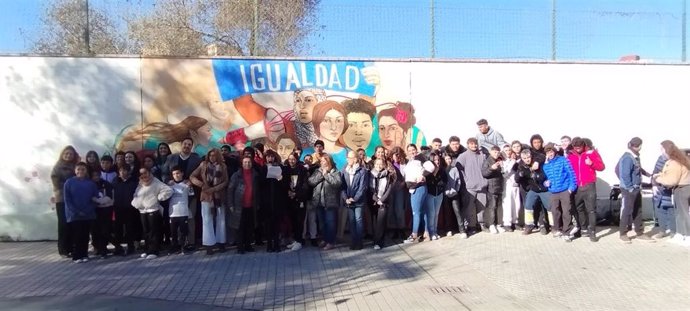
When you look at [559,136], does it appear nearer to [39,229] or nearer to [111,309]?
[111,309]

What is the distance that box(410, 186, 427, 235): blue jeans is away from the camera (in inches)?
398

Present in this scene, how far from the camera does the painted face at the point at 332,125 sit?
37.9 feet

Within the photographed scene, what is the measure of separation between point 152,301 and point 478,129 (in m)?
7.40

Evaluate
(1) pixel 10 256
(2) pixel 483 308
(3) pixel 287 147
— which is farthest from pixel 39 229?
(2) pixel 483 308

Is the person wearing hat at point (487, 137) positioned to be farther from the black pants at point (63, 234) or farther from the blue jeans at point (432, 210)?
the black pants at point (63, 234)

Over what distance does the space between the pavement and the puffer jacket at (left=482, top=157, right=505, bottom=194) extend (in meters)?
1.12

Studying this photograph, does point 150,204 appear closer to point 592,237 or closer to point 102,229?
point 102,229

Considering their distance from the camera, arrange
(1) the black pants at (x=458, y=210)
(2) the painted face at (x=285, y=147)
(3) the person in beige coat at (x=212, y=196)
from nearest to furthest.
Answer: (3) the person in beige coat at (x=212, y=196) < (1) the black pants at (x=458, y=210) < (2) the painted face at (x=285, y=147)

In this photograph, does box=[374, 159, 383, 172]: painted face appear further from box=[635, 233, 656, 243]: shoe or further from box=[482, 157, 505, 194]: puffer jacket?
box=[635, 233, 656, 243]: shoe

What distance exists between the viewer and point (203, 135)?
11.1 metres

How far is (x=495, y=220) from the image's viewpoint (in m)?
11.0

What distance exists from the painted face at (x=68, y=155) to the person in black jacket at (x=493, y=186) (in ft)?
Answer: 22.9

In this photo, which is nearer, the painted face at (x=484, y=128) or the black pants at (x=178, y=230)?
the black pants at (x=178, y=230)

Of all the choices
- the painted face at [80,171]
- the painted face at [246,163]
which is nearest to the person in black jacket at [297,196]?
the painted face at [246,163]
